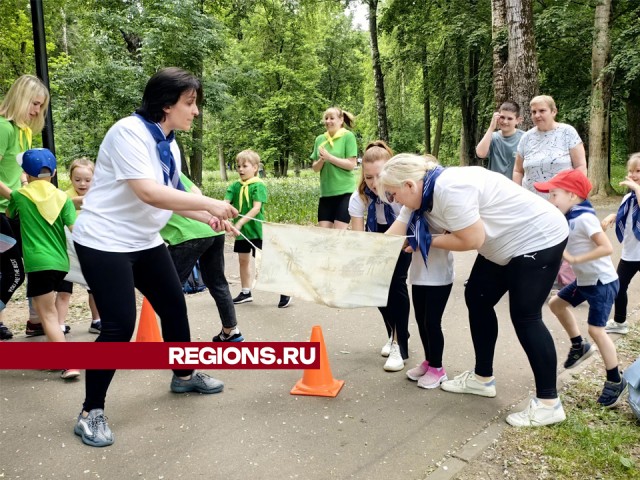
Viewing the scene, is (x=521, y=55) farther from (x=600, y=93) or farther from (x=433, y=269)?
(x=600, y=93)

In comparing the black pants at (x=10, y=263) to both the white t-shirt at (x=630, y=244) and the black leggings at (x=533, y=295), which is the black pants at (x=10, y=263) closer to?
the black leggings at (x=533, y=295)

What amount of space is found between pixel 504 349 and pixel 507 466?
1885 mm

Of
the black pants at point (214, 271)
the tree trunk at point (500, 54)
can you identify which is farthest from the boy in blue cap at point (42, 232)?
the tree trunk at point (500, 54)

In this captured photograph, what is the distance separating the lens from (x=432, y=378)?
4.05 m

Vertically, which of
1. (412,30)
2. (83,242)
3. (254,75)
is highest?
(412,30)

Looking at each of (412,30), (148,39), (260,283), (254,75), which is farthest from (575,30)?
(260,283)

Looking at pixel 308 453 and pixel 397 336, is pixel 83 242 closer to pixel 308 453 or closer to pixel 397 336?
pixel 308 453

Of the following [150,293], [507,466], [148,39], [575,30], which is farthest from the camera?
[575,30]

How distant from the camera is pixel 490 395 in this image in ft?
12.8

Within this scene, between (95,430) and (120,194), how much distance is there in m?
1.37

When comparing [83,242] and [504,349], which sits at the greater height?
[83,242]

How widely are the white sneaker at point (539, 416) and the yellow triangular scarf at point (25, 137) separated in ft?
13.8

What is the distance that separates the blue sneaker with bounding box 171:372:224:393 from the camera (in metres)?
3.97

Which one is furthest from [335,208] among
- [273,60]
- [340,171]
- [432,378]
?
[273,60]
